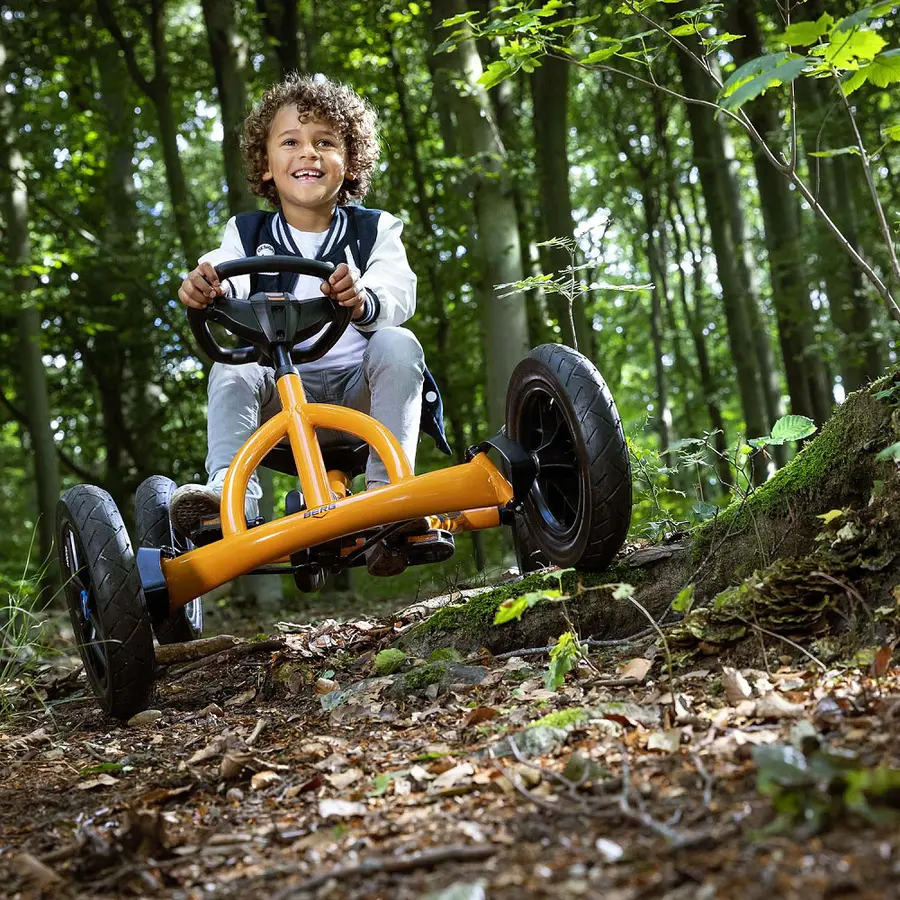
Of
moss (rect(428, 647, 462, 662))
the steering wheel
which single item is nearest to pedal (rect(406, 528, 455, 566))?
moss (rect(428, 647, 462, 662))

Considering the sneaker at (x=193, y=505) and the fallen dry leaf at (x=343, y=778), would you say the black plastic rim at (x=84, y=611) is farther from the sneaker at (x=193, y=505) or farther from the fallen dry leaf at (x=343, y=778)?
the fallen dry leaf at (x=343, y=778)

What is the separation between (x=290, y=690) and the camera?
3303 millimetres

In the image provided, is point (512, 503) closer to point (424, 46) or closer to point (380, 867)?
point (380, 867)

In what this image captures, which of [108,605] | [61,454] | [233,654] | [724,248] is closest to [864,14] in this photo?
[108,605]

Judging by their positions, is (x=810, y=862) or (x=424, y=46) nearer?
(x=810, y=862)

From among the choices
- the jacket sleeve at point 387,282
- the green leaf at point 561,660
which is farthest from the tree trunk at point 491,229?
the green leaf at point 561,660

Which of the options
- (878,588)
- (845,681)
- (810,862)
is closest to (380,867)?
(810,862)

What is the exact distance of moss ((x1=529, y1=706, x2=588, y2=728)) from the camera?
213cm

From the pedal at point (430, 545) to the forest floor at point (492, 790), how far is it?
43 cm

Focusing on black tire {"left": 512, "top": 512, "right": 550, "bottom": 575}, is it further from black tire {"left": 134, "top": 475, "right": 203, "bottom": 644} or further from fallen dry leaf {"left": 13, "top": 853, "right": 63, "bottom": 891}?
fallen dry leaf {"left": 13, "top": 853, "right": 63, "bottom": 891}

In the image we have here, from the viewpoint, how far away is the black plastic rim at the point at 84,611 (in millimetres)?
3117

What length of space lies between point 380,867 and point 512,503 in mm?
1742

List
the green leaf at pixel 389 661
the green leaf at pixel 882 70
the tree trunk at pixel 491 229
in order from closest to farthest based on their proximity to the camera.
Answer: the green leaf at pixel 882 70 < the green leaf at pixel 389 661 < the tree trunk at pixel 491 229

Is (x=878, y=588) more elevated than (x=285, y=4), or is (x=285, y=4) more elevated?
(x=285, y=4)
